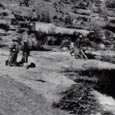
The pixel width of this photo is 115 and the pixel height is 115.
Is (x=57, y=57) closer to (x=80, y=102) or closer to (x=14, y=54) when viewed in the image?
(x=14, y=54)

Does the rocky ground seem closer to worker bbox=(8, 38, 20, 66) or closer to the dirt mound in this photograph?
the dirt mound

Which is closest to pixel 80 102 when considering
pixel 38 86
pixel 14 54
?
pixel 38 86

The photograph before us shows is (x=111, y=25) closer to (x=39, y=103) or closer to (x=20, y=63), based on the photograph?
(x=20, y=63)

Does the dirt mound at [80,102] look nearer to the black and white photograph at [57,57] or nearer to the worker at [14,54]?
the black and white photograph at [57,57]

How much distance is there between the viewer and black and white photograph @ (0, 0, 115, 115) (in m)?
14.3

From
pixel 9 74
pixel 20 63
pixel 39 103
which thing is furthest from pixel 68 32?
pixel 39 103

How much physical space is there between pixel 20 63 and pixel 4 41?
245 inches

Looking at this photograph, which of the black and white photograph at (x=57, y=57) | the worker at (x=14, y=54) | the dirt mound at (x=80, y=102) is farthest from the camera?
the worker at (x=14, y=54)

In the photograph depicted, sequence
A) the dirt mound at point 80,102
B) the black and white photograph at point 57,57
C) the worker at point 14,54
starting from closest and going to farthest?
the dirt mound at point 80,102
the black and white photograph at point 57,57
the worker at point 14,54

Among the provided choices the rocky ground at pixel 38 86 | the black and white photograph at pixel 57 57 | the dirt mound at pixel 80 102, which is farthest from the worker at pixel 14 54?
the dirt mound at pixel 80 102

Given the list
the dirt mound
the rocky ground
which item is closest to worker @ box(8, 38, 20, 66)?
the rocky ground

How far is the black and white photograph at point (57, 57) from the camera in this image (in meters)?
14.3

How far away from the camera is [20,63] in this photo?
19938 millimetres

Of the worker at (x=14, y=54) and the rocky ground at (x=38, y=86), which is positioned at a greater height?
the worker at (x=14, y=54)
